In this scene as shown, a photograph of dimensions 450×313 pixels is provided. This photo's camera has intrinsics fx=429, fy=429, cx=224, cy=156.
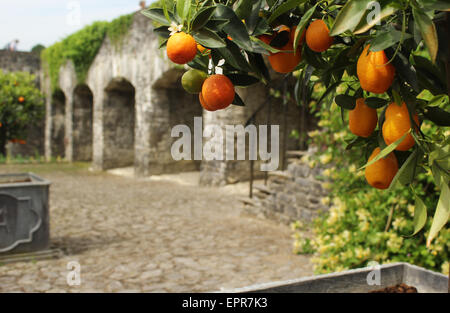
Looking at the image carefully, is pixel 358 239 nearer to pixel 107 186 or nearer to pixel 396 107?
pixel 396 107

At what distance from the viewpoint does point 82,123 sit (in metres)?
13.7

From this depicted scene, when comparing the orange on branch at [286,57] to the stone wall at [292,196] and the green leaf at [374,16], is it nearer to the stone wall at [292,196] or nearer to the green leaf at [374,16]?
the green leaf at [374,16]

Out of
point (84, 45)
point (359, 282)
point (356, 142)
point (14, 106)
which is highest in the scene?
point (84, 45)

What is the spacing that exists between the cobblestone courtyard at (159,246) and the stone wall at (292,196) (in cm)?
18

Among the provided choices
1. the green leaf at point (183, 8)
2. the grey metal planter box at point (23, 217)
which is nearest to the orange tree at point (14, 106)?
the grey metal planter box at point (23, 217)

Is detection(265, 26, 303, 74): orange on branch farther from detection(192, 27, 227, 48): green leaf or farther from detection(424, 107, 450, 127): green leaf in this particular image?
detection(424, 107, 450, 127): green leaf

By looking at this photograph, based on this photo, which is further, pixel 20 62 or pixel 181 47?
pixel 20 62

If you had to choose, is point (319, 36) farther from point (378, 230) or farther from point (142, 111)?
point (142, 111)

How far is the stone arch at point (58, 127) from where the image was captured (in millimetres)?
15102

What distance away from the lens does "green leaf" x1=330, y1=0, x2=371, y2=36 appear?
23.2 inches

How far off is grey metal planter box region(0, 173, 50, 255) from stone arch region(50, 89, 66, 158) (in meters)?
12.0

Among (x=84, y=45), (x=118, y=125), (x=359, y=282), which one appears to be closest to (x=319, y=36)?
(x=359, y=282)

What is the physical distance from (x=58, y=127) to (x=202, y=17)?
51.4ft

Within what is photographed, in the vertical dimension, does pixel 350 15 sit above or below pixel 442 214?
above
